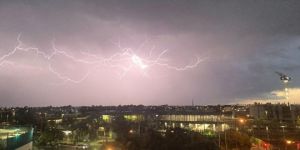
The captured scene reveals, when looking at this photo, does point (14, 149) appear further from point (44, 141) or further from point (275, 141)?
point (275, 141)

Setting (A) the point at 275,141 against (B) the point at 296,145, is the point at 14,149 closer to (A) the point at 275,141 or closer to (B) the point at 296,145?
(B) the point at 296,145

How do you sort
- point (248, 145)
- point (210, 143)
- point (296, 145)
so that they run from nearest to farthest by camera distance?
point (296, 145)
point (210, 143)
point (248, 145)

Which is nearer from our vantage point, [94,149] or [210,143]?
[210,143]

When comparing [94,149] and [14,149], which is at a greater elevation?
[14,149]

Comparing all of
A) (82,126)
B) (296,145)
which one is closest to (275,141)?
(296,145)

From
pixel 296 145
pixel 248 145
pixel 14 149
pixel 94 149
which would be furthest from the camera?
pixel 94 149

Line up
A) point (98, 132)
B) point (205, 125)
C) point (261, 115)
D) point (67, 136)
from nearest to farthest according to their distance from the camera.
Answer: point (67, 136), point (98, 132), point (205, 125), point (261, 115)

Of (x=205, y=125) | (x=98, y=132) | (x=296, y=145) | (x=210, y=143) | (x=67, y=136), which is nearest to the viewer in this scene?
(x=296, y=145)

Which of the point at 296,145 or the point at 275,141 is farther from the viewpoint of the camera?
the point at 275,141

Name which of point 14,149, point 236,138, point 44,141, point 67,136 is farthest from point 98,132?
point 14,149
